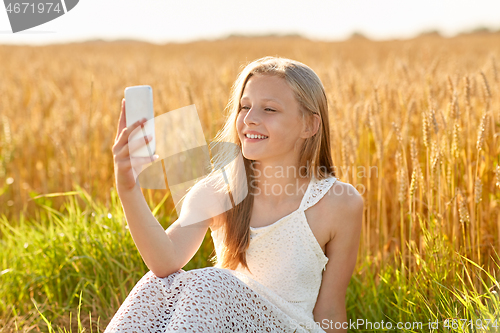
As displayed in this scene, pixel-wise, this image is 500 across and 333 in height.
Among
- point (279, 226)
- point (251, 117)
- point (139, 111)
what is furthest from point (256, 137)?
point (139, 111)

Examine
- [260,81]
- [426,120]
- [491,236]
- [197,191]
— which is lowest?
[491,236]

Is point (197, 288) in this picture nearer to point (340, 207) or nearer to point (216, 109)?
point (340, 207)

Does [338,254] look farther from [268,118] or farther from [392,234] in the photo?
[392,234]

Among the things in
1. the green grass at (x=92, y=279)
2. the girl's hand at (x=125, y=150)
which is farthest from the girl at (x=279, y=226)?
the green grass at (x=92, y=279)

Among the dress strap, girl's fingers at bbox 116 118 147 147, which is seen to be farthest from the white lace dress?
girl's fingers at bbox 116 118 147 147

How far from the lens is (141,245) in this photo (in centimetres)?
128

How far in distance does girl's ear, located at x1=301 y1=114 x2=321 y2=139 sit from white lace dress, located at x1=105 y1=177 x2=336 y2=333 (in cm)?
16

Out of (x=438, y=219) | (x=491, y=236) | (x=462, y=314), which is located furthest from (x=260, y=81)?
(x=491, y=236)

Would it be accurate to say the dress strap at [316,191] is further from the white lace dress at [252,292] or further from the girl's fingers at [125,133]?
the girl's fingers at [125,133]

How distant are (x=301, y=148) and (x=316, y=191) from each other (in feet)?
0.53

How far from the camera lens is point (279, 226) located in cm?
145

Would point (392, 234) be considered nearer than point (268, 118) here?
No

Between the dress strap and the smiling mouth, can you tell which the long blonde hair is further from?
the smiling mouth

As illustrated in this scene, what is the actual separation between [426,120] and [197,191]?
81 centimetres
